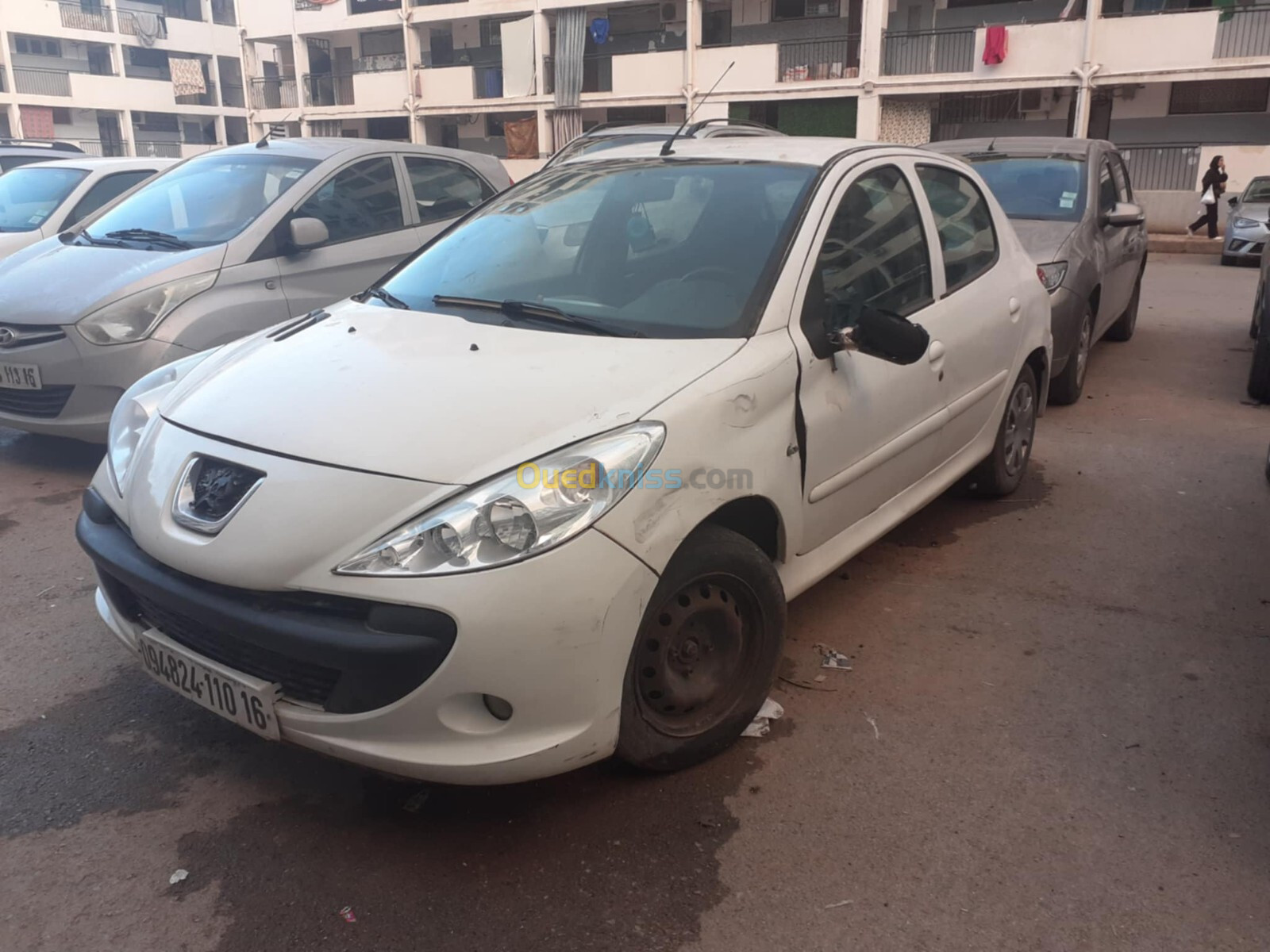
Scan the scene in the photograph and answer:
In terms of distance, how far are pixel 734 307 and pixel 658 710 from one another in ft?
Result: 3.91

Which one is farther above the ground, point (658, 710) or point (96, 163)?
point (96, 163)

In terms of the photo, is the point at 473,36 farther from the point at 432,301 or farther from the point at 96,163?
the point at 432,301

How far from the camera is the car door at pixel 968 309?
4.02 meters

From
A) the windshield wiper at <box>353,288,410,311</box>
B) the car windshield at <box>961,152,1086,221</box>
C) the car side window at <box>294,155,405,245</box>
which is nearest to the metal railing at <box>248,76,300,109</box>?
the car side window at <box>294,155,405,245</box>

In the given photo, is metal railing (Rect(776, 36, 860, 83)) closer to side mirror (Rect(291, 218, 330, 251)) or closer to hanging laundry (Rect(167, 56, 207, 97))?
A: side mirror (Rect(291, 218, 330, 251))

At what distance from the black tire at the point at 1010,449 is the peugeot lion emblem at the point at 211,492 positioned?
3470 millimetres

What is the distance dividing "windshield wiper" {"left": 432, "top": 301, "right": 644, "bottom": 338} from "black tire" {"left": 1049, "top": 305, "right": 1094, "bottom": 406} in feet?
15.4

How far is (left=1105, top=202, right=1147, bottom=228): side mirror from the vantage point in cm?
701

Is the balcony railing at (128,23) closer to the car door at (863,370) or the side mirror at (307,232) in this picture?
the side mirror at (307,232)

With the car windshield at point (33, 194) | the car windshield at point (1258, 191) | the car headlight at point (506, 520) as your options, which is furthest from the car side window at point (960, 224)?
the car windshield at point (1258, 191)

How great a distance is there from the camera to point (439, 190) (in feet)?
22.9

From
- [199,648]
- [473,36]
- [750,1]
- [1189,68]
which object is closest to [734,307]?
[199,648]

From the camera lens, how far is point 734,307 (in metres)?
3.07

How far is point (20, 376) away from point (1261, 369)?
751 cm
